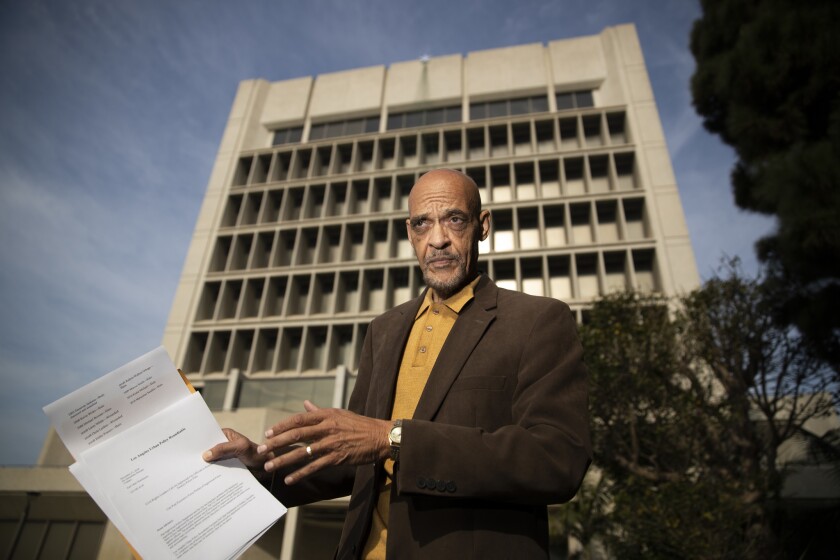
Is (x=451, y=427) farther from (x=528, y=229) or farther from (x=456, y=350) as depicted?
(x=528, y=229)

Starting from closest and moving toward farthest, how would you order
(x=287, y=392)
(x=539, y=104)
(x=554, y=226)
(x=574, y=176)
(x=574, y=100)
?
1. (x=287, y=392)
2. (x=554, y=226)
3. (x=574, y=176)
4. (x=574, y=100)
5. (x=539, y=104)

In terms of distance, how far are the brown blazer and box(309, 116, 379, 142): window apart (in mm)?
36922

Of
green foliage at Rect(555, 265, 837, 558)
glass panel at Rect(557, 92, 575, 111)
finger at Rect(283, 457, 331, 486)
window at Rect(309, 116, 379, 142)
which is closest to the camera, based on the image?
finger at Rect(283, 457, 331, 486)

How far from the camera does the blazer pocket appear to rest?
70.1 inches

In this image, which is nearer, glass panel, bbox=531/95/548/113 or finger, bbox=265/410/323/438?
finger, bbox=265/410/323/438

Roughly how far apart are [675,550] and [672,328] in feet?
22.9

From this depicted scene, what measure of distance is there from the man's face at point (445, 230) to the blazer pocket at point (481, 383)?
1.88ft

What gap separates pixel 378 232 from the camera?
33438mm

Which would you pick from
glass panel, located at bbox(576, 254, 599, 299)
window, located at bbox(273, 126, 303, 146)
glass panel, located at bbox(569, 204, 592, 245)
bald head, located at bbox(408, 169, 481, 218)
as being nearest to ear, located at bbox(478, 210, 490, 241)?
bald head, located at bbox(408, 169, 481, 218)

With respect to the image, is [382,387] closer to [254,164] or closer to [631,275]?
[631,275]

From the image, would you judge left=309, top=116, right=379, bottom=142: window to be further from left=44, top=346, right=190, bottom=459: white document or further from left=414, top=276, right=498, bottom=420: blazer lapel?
left=44, top=346, right=190, bottom=459: white document

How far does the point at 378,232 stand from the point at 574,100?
1750 cm

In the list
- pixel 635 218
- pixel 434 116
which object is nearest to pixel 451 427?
pixel 635 218

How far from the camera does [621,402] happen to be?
45.1 feet
